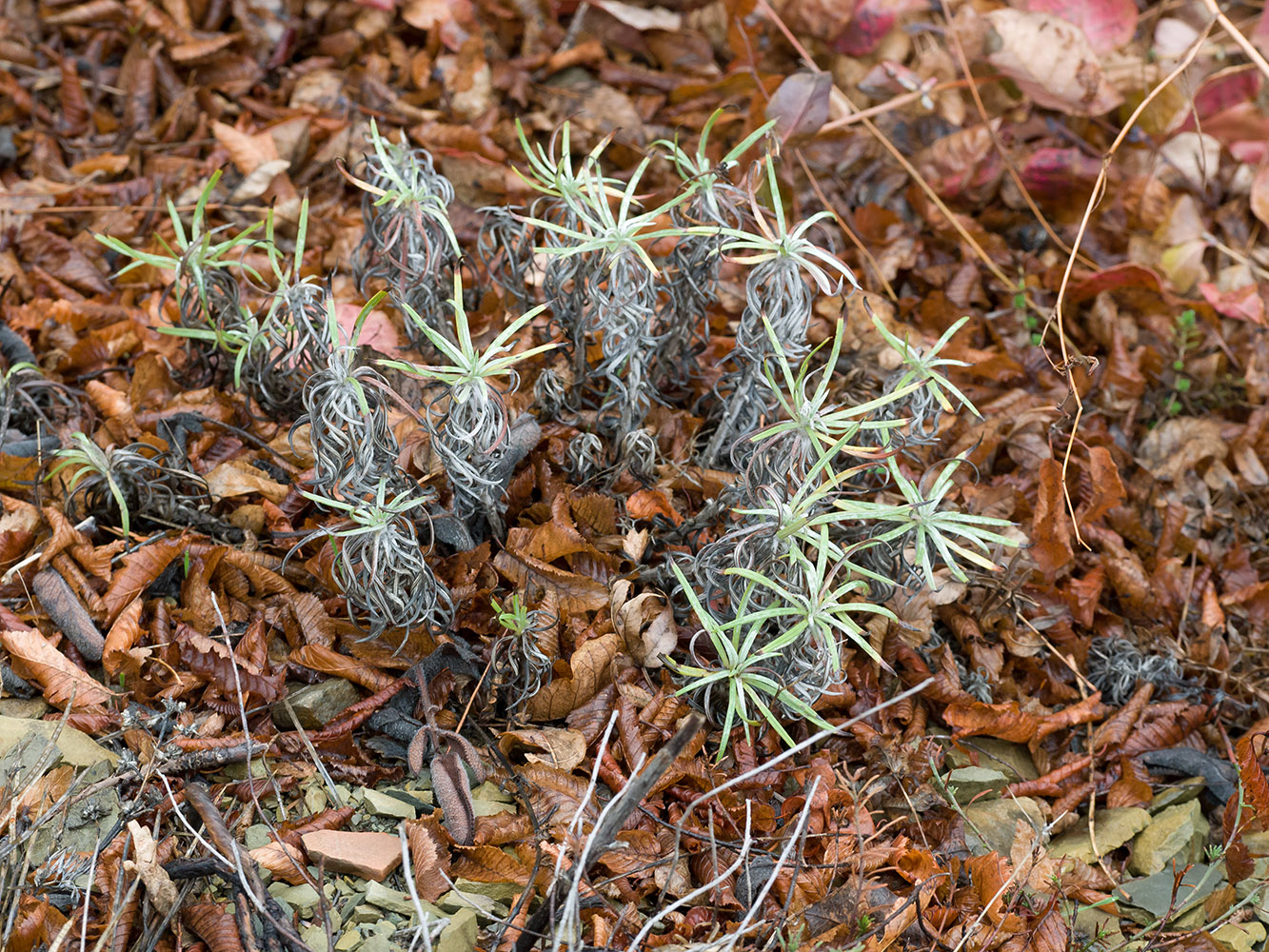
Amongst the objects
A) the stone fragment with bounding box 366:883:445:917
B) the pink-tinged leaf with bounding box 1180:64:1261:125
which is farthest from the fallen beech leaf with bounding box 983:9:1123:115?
the stone fragment with bounding box 366:883:445:917

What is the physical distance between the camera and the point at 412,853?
1.41 meters

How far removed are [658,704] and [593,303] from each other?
25.6 inches

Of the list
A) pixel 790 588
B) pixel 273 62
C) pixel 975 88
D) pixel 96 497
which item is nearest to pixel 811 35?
pixel 975 88

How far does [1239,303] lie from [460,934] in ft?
7.17

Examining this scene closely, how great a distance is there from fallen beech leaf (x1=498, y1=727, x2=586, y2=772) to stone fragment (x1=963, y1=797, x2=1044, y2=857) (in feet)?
2.07

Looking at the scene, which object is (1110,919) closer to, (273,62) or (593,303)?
(593,303)

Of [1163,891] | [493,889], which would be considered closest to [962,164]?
[1163,891]

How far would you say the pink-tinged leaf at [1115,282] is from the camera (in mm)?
2330

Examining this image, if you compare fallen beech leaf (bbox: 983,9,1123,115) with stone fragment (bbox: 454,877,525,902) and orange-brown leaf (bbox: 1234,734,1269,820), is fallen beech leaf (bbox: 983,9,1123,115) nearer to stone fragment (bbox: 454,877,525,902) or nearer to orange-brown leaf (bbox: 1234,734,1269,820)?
orange-brown leaf (bbox: 1234,734,1269,820)

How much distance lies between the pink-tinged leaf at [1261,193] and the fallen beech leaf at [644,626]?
6.65 ft

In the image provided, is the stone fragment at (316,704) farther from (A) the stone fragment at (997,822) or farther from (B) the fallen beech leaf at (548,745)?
(A) the stone fragment at (997,822)

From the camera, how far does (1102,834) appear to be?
1667mm

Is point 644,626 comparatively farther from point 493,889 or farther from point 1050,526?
point 1050,526

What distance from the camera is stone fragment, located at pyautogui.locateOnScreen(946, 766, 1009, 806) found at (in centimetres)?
166
